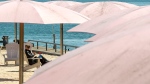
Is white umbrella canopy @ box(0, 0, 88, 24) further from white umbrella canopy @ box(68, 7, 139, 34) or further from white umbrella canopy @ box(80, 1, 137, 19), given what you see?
white umbrella canopy @ box(80, 1, 137, 19)

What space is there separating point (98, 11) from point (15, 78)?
4.03 metres

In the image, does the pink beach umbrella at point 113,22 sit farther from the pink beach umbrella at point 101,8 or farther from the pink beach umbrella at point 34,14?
the pink beach umbrella at point 101,8

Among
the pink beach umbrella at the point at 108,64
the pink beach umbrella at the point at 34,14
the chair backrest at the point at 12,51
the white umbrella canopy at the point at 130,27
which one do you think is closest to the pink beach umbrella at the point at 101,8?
the chair backrest at the point at 12,51

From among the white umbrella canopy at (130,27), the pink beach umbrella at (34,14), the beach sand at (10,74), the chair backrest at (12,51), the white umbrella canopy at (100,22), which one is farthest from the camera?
the chair backrest at (12,51)

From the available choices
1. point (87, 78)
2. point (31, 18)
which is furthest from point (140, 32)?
point (31, 18)

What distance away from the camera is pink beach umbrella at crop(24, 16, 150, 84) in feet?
9.97

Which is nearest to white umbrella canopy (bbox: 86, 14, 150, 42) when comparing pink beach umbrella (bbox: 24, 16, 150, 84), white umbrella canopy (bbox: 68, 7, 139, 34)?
pink beach umbrella (bbox: 24, 16, 150, 84)

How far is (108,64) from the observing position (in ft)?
10.6

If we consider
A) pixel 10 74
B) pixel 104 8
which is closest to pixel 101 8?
pixel 104 8

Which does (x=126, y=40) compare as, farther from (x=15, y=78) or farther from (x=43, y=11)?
(x=15, y=78)

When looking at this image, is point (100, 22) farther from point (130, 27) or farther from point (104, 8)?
point (104, 8)

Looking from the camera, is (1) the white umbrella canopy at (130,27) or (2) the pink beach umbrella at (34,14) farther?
(2) the pink beach umbrella at (34,14)

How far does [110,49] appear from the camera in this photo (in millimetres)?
3418

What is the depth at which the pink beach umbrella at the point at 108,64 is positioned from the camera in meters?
3.04
